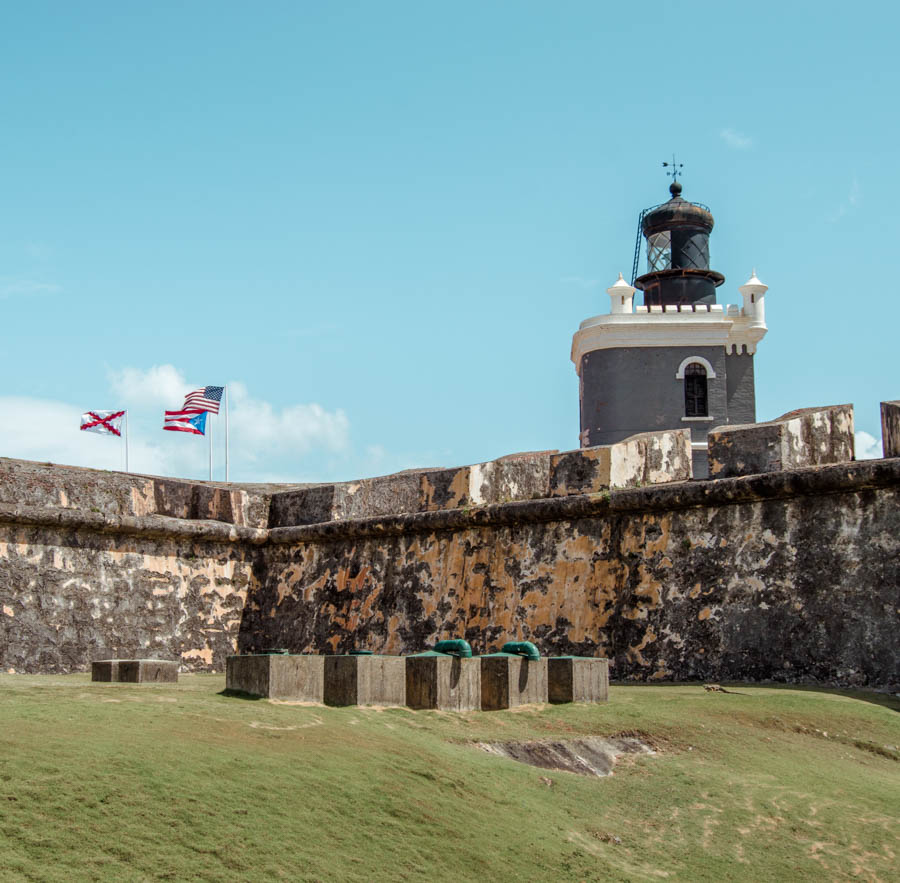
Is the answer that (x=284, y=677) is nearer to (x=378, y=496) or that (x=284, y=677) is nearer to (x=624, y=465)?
(x=624, y=465)

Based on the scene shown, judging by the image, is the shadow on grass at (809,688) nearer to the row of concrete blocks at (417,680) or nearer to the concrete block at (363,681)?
the row of concrete blocks at (417,680)

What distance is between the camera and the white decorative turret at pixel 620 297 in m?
37.4

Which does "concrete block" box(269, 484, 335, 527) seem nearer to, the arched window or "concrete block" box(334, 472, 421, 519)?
"concrete block" box(334, 472, 421, 519)

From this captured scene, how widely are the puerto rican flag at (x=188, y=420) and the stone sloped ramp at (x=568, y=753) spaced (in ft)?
47.2

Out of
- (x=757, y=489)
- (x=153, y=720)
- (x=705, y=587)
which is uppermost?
(x=757, y=489)

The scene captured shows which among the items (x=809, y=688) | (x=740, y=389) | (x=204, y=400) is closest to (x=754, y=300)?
(x=740, y=389)

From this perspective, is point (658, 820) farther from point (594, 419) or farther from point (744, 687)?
point (594, 419)

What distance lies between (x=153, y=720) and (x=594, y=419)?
31.2 metres

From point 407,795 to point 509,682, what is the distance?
2189mm

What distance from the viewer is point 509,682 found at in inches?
280

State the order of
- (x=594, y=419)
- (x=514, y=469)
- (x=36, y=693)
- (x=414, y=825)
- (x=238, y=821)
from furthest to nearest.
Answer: (x=594, y=419)
(x=514, y=469)
(x=36, y=693)
(x=414, y=825)
(x=238, y=821)

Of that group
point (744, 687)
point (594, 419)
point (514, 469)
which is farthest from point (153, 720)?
point (594, 419)

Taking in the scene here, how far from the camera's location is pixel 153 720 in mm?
5449

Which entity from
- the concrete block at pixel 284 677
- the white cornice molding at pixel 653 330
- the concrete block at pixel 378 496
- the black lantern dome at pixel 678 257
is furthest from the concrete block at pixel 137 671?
the black lantern dome at pixel 678 257
